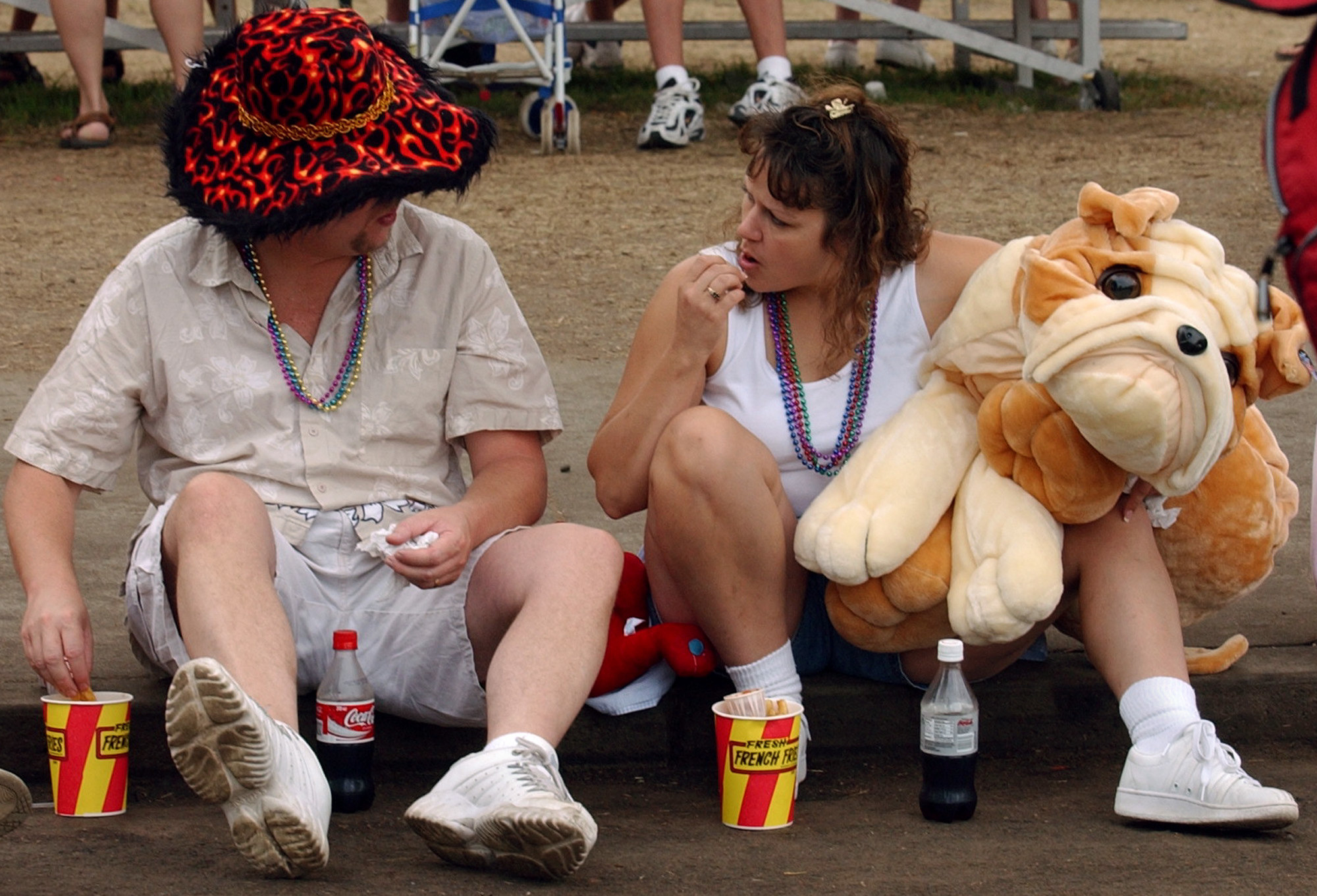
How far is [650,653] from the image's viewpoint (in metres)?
3.21

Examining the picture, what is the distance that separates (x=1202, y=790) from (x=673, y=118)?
5.94m

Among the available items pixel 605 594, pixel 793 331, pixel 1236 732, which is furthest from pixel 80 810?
pixel 1236 732

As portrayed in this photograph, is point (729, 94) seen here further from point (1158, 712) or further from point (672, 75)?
point (1158, 712)

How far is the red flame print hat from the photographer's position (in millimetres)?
2955

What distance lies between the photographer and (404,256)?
323 cm

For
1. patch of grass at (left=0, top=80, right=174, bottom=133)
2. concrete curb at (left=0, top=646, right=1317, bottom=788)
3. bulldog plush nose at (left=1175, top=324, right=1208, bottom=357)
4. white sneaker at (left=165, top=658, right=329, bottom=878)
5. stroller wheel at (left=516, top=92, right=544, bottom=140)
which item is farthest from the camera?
patch of grass at (left=0, top=80, right=174, bottom=133)

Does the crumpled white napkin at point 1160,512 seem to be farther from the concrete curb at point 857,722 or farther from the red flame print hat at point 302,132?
the red flame print hat at point 302,132

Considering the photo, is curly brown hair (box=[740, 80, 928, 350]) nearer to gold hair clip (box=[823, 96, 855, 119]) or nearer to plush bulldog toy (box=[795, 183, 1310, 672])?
gold hair clip (box=[823, 96, 855, 119])

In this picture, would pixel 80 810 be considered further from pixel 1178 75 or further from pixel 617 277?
pixel 1178 75

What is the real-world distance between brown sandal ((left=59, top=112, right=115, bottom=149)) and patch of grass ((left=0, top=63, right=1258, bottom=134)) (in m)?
0.45

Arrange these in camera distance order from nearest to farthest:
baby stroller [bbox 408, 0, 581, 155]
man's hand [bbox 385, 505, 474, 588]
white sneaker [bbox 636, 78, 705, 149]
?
man's hand [bbox 385, 505, 474, 588] < baby stroller [bbox 408, 0, 581, 155] < white sneaker [bbox 636, 78, 705, 149]

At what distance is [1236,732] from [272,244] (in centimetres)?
198

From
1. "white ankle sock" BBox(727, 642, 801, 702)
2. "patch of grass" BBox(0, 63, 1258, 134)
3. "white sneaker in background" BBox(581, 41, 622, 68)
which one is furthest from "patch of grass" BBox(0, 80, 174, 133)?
"white ankle sock" BBox(727, 642, 801, 702)

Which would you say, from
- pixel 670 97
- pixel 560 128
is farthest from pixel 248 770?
pixel 670 97
